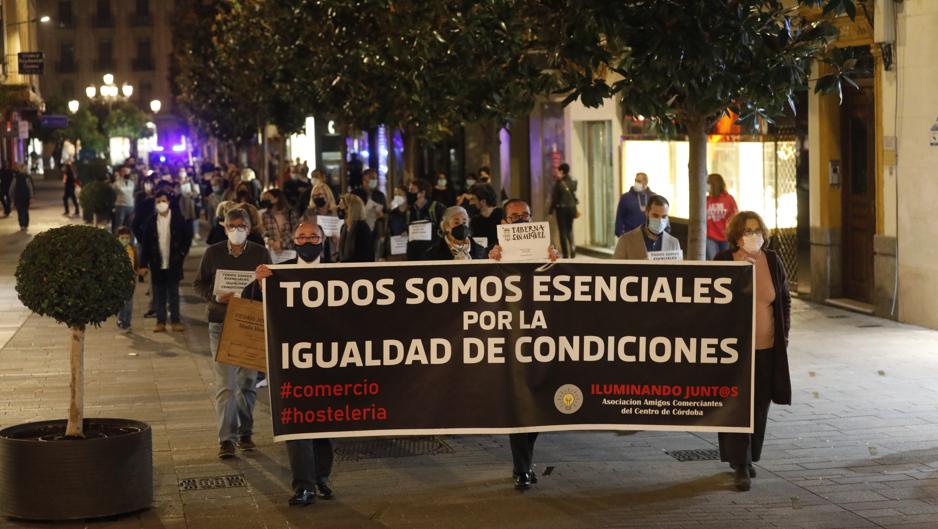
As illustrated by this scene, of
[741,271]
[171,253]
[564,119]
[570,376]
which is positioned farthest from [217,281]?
[564,119]

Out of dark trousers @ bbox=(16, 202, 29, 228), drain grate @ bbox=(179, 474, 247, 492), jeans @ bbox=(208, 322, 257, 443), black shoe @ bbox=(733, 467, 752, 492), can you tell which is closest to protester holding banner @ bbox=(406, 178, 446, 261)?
jeans @ bbox=(208, 322, 257, 443)

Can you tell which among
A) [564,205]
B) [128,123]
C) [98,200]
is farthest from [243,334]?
[128,123]

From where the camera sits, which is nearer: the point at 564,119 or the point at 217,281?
the point at 217,281

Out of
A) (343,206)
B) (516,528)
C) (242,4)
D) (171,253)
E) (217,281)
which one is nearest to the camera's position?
(516,528)

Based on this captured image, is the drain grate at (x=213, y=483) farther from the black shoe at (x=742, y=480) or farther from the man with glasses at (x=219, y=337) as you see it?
the black shoe at (x=742, y=480)

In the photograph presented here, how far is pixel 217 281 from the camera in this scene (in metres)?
10.1

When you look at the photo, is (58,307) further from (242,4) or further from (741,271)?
(242,4)

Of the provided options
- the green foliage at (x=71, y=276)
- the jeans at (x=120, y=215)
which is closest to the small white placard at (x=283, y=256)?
the green foliage at (x=71, y=276)

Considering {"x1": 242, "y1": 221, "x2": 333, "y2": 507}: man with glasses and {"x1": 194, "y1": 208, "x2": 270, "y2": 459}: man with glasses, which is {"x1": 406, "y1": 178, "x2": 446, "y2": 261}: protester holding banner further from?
{"x1": 242, "y1": 221, "x2": 333, "y2": 507}: man with glasses

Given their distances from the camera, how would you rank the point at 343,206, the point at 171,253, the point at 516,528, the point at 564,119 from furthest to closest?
1. the point at 564,119
2. the point at 171,253
3. the point at 343,206
4. the point at 516,528

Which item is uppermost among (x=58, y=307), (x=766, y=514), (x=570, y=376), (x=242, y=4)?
(x=242, y=4)

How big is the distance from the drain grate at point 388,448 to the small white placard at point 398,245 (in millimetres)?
4742

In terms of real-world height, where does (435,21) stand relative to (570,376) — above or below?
above

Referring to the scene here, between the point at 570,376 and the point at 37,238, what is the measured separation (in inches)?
128
